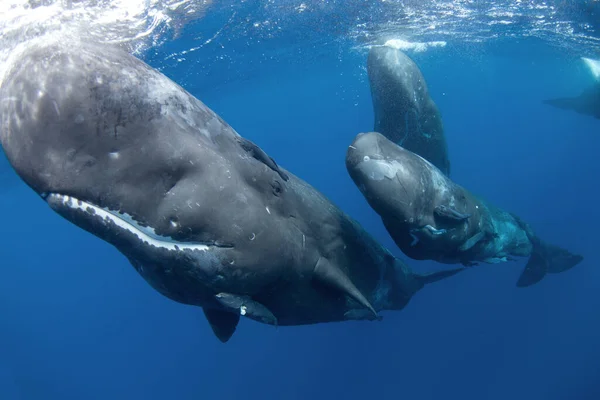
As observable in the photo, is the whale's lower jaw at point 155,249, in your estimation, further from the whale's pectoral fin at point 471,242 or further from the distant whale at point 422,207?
the whale's pectoral fin at point 471,242

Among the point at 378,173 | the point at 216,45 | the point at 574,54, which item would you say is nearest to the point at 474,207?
the point at 378,173

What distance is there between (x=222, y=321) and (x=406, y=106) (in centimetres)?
797

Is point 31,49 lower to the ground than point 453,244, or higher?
higher

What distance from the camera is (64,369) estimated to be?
52469mm

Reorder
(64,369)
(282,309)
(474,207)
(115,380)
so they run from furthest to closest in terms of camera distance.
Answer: (64,369), (115,380), (474,207), (282,309)

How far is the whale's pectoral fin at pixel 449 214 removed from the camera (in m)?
7.69

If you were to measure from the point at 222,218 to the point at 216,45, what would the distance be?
22.2 meters

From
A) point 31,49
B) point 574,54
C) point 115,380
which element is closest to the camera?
point 31,49

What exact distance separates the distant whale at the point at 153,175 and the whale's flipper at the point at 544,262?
12393 mm

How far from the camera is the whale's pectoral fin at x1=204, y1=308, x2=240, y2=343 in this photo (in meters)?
6.39

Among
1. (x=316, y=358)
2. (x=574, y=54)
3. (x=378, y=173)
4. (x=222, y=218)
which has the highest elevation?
(x=222, y=218)

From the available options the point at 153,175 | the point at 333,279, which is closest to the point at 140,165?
the point at 153,175

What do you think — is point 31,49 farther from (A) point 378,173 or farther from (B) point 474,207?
(B) point 474,207

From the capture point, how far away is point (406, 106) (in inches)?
457
